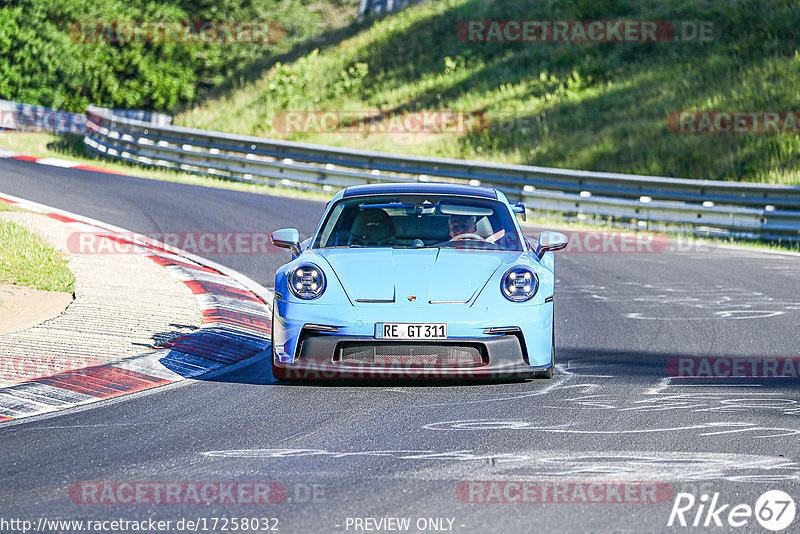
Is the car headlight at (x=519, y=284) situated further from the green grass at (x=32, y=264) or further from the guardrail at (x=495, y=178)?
the guardrail at (x=495, y=178)

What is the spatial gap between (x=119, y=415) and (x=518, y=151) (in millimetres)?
23921

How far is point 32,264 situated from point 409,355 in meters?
5.62

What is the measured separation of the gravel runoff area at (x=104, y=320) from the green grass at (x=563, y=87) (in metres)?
15.1

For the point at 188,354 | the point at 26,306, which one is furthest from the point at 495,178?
the point at 188,354

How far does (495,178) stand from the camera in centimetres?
2159

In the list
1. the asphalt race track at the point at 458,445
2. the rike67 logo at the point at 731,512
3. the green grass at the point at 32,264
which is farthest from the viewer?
the green grass at the point at 32,264

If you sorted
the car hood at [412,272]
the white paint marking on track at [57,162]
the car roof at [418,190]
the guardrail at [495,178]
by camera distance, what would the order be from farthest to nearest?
the white paint marking on track at [57,162] < the guardrail at [495,178] < the car roof at [418,190] < the car hood at [412,272]

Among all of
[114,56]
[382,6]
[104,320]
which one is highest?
[382,6]

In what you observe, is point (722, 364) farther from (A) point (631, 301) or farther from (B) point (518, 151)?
(B) point (518, 151)

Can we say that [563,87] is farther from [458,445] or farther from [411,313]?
[458,445]

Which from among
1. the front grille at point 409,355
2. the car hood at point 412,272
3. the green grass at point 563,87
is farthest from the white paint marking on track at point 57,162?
the front grille at point 409,355

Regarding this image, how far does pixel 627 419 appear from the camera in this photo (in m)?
6.32

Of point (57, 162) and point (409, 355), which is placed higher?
point (57, 162)

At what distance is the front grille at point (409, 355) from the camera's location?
22.8 feet
